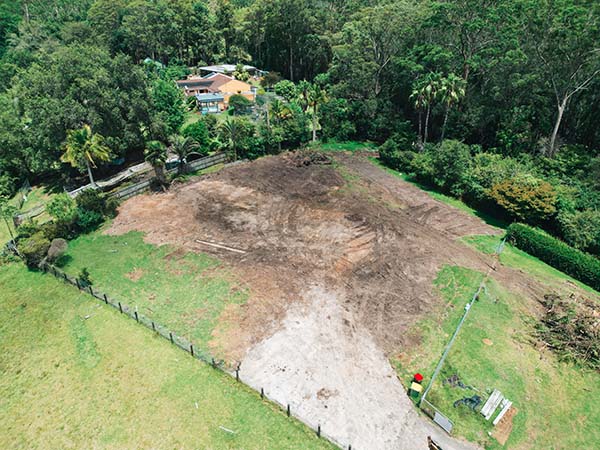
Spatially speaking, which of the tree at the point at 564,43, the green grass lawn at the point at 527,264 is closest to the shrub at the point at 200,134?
the green grass lawn at the point at 527,264

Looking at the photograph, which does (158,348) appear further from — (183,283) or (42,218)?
(42,218)

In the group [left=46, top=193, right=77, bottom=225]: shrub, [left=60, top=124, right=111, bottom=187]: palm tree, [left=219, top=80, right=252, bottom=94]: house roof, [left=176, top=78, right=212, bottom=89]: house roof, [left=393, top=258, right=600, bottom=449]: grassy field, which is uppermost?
[left=176, top=78, right=212, bottom=89]: house roof

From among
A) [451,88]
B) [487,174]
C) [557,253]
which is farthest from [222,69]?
[557,253]

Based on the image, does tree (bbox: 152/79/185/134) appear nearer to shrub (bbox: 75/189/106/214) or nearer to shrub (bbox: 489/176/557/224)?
shrub (bbox: 75/189/106/214)

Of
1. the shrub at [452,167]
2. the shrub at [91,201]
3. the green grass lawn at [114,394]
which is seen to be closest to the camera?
the green grass lawn at [114,394]

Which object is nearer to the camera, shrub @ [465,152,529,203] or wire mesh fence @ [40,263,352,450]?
wire mesh fence @ [40,263,352,450]

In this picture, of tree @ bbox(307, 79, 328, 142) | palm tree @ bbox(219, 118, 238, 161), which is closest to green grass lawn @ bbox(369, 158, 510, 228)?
tree @ bbox(307, 79, 328, 142)

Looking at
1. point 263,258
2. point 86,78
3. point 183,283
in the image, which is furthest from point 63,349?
point 86,78

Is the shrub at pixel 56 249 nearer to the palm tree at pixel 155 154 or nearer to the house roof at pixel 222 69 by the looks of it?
the palm tree at pixel 155 154
